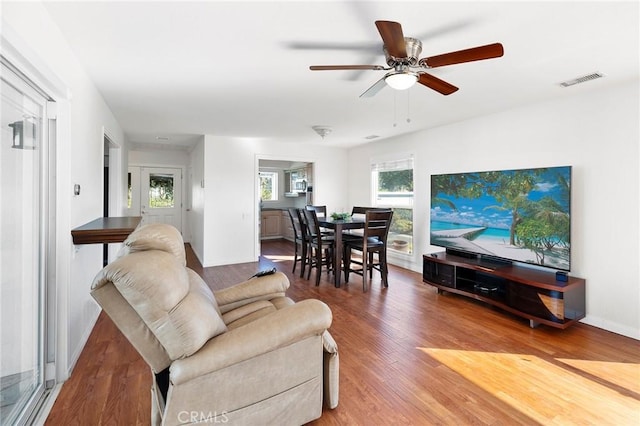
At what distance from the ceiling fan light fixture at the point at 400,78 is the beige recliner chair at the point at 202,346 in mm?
1596

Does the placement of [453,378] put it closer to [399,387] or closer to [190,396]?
[399,387]

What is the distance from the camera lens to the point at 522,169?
137 inches

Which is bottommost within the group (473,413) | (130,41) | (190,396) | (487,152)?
(473,413)

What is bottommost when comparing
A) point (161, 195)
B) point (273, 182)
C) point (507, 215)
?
point (507, 215)

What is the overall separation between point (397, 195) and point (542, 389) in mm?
3921

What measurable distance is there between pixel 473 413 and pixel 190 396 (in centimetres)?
158

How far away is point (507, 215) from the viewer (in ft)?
11.7

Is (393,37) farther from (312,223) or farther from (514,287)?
(312,223)

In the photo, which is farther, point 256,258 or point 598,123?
point 256,258

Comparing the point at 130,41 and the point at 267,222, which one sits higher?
the point at 130,41

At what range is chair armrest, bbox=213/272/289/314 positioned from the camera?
7.14ft

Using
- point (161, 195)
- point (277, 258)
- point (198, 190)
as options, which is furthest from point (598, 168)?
point (161, 195)

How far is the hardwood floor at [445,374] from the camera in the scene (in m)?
1.82

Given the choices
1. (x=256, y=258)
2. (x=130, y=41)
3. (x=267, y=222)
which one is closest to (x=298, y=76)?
(x=130, y=41)
